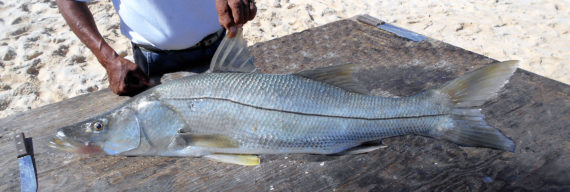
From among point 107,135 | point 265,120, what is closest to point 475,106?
point 265,120

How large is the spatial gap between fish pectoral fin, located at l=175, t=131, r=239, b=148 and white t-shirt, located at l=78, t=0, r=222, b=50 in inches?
40.4

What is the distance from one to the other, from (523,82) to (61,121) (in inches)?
95.0

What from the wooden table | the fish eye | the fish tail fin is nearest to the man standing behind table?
the wooden table

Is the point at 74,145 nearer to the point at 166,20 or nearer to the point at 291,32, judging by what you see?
the point at 166,20

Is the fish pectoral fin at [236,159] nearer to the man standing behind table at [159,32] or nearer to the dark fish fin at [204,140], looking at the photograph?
the dark fish fin at [204,140]

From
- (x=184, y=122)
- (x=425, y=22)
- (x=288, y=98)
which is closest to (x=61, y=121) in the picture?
(x=184, y=122)

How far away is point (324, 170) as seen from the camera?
1.68m

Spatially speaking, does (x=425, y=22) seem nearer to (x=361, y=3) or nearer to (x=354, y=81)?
(x=361, y=3)

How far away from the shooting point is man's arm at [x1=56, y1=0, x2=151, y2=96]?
7.04 feet

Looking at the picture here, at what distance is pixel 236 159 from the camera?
1605mm

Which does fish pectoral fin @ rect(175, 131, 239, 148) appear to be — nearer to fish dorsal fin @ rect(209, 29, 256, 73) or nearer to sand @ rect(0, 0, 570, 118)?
fish dorsal fin @ rect(209, 29, 256, 73)

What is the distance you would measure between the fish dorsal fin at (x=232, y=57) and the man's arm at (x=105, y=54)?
26.2 inches

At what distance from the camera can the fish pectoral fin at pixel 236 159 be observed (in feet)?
5.24

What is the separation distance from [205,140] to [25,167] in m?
0.86
